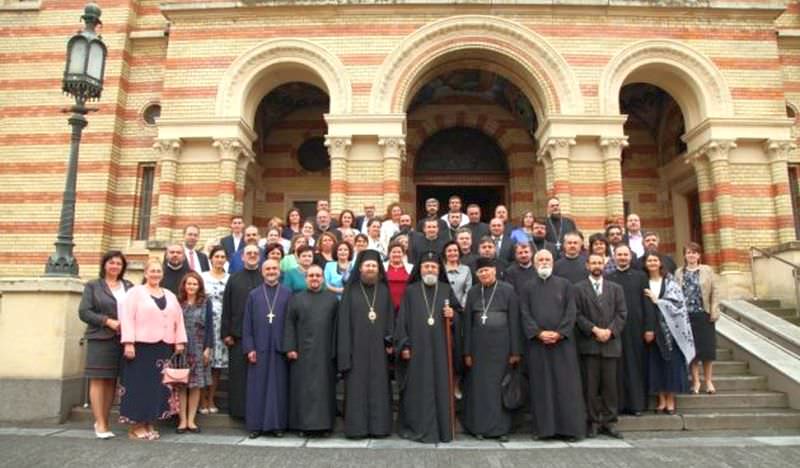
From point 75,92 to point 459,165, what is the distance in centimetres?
1093

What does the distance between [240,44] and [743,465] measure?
42.3ft

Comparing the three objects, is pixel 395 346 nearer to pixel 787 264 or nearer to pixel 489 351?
pixel 489 351

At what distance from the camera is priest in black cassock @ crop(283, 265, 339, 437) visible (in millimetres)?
6117

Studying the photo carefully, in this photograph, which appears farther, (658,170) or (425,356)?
(658,170)

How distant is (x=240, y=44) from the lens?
13211 millimetres

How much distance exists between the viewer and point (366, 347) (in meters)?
6.27

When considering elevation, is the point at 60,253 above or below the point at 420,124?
below

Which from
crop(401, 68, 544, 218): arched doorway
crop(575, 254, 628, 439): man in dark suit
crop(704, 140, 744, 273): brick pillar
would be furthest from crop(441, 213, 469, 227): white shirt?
crop(704, 140, 744, 273): brick pillar

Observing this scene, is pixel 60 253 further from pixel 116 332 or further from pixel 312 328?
pixel 312 328

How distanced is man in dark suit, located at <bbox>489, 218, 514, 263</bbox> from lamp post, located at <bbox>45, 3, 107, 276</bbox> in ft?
19.9

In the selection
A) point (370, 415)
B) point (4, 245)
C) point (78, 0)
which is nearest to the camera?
point (370, 415)

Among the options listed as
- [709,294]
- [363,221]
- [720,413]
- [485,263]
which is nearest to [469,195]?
[363,221]

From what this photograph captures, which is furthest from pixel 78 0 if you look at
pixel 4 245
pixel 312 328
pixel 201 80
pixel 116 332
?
pixel 312 328

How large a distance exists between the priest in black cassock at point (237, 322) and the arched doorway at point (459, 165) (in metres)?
9.75
